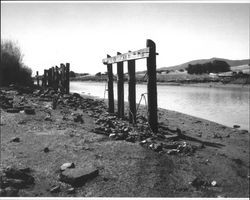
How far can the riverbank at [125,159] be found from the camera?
15.0 ft

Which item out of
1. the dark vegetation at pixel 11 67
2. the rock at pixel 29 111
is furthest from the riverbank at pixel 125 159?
the dark vegetation at pixel 11 67

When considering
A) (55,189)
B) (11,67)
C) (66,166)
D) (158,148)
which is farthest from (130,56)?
(11,67)

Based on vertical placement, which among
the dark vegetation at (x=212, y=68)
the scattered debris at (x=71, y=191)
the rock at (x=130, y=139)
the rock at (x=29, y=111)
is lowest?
the scattered debris at (x=71, y=191)

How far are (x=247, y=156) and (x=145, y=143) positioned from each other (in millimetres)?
2387

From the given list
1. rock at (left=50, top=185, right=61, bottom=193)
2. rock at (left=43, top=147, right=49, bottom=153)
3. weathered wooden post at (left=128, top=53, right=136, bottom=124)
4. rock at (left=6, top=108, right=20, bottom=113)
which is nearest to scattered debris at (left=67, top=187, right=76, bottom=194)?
rock at (left=50, top=185, right=61, bottom=193)

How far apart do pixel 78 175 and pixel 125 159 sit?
1284 mm

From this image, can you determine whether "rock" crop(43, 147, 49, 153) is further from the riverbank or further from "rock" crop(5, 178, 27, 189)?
"rock" crop(5, 178, 27, 189)

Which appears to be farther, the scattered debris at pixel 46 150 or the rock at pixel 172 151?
the scattered debris at pixel 46 150

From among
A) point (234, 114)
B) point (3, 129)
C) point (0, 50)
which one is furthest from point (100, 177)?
point (0, 50)

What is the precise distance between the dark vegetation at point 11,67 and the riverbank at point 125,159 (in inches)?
679

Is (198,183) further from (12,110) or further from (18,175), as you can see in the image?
(12,110)

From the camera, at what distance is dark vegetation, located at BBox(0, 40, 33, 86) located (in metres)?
25.1

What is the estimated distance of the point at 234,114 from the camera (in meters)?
14.9

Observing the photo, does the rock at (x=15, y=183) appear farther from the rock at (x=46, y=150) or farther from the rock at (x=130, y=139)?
the rock at (x=130, y=139)
